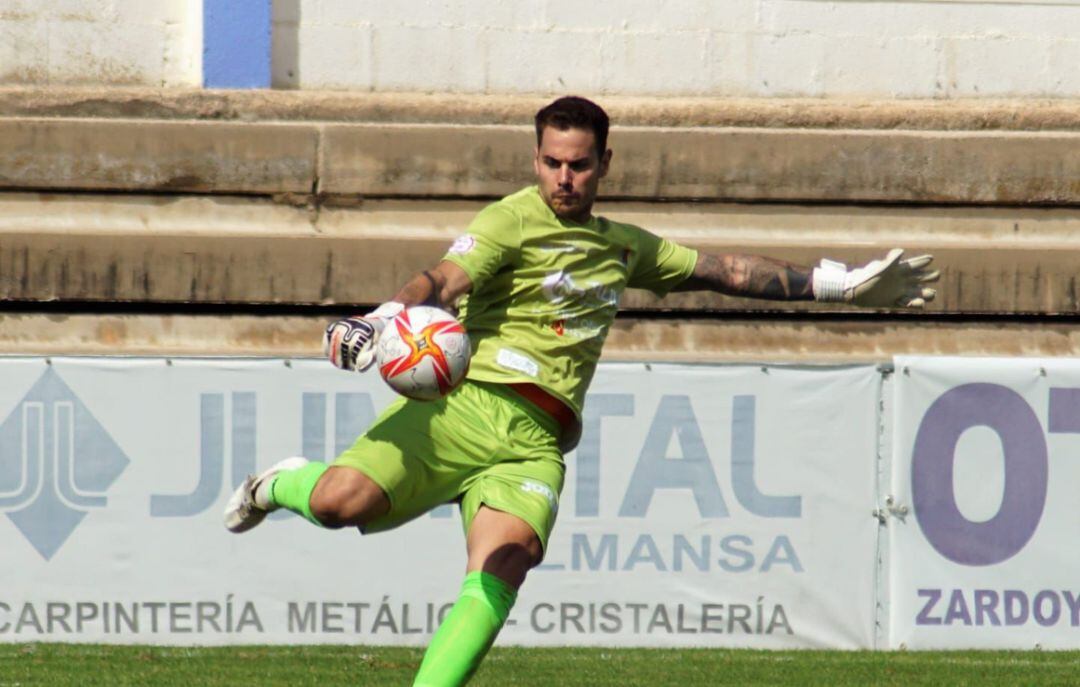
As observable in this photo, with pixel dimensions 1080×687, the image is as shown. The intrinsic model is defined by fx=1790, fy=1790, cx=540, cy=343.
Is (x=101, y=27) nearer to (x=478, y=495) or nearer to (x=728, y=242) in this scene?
(x=728, y=242)

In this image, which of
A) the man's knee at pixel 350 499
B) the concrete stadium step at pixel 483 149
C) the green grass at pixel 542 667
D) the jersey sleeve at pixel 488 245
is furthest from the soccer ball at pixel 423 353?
the concrete stadium step at pixel 483 149

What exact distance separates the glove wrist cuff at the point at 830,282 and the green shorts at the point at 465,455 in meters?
1.10

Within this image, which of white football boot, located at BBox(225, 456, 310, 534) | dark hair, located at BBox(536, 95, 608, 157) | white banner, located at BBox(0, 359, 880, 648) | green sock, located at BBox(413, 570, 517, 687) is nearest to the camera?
green sock, located at BBox(413, 570, 517, 687)

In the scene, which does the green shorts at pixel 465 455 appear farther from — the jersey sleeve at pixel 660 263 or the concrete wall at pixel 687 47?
the concrete wall at pixel 687 47

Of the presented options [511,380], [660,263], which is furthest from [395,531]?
[511,380]

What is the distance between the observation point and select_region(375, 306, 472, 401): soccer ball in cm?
534

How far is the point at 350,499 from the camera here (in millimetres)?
5703

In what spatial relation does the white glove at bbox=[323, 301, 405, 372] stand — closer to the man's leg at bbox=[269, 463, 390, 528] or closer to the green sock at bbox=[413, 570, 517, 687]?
the man's leg at bbox=[269, 463, 390, 528]

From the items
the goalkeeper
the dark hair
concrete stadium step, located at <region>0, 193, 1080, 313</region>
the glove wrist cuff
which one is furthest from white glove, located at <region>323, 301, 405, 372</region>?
concrete stadium step, located at <region>0, 193, 1080, 313</region>

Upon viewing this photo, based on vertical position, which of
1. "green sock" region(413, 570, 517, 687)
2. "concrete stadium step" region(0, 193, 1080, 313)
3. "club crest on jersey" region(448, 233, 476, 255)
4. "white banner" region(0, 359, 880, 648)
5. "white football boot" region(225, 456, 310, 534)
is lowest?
"white banner" region(0, 359, 880, 648)

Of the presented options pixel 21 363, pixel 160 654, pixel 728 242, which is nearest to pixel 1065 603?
pixel 728 242

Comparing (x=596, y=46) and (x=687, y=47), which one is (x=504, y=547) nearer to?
(x=596, y=46)

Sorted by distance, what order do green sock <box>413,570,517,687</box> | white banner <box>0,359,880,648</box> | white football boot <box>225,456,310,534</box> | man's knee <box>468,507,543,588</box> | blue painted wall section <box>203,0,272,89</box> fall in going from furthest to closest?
1. blue painted wall section <box>203,0,272,89</box>
2. white banner <box>0,359,880,648</box>
3. white football boot <box>225,456,310,534</box>
4. man's knee <box>468,507,543,588</box>
5. green sock <box>413,570,517,687</box>

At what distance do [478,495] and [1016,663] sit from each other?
179 inches
